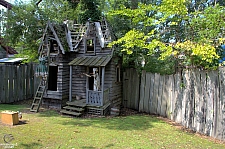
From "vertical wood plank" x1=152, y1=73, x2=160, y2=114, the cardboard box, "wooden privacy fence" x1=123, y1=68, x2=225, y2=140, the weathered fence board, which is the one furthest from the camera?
the weathered fence board

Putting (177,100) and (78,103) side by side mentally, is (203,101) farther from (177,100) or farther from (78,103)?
(78,103)

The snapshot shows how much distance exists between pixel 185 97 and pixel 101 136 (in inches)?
163

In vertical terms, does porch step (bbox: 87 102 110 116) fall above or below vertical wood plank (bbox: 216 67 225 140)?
below

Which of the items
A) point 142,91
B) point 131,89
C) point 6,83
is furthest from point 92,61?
point 6,83

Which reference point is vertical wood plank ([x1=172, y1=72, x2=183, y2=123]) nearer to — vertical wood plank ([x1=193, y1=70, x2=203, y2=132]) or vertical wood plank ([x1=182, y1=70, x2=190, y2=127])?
vertical wood plank ([x1=182, y1=70, x2=190, y2=127])

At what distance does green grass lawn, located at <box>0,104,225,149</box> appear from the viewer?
5812mm

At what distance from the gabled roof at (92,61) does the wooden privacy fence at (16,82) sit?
14.0 ft

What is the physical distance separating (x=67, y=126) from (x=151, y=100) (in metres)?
5.22

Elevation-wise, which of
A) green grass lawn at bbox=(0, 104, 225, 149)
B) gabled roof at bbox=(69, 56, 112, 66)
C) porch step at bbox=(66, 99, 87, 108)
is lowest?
green grass lawn at bbox=(0, 104, 225, 149)

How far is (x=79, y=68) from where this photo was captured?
12445 mm

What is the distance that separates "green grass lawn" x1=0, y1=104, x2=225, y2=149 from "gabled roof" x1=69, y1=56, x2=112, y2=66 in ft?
12.2

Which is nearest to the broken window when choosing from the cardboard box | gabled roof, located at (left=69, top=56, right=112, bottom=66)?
gabled roof, located at (left=69, top=56, right=112, bottom=66)

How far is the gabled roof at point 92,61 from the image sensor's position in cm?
1088

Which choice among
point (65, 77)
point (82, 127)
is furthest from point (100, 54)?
point (82, 127)
